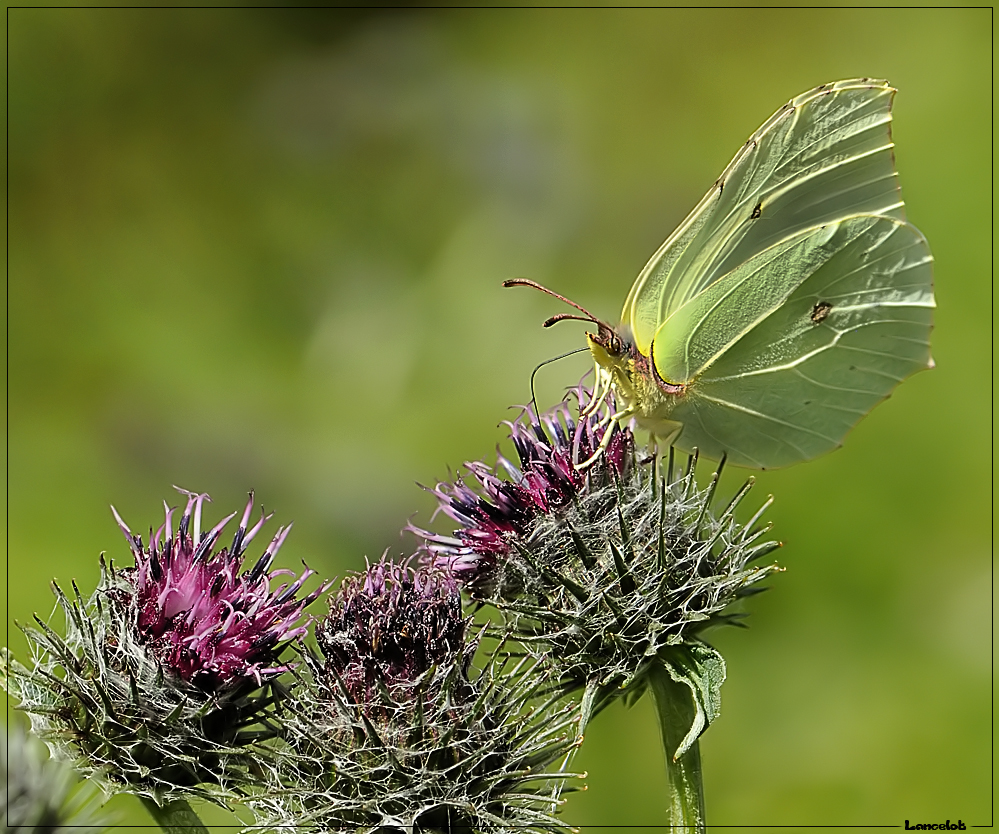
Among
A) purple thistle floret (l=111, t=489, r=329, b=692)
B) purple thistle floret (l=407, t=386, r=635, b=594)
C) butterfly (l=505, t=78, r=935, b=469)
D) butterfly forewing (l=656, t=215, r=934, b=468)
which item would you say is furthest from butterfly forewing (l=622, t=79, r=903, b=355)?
purple thistle floret (l=111, t=489, r=329, b=692)

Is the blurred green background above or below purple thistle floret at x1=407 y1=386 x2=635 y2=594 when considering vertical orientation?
above

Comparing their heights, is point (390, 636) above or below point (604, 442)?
below

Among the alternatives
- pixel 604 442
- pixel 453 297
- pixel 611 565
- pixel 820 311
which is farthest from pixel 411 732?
pixel 453 297

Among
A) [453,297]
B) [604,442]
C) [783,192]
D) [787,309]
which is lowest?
[604,442]

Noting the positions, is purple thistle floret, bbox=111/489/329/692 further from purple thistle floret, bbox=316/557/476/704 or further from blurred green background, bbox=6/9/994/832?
blurred green background, bbox=6/9/994/832

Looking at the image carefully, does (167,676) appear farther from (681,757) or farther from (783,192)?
(783,192)

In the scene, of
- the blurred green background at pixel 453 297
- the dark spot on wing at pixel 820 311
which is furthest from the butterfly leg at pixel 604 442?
the blurred green background at pixel 453 297
